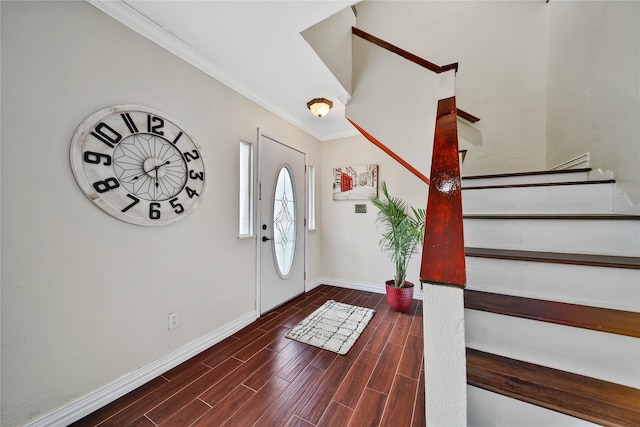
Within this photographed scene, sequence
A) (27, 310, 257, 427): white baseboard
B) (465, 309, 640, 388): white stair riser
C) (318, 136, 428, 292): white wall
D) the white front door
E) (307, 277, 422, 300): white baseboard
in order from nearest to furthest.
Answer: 1. (465, 309, 640, 388): white stair riser
2. (27, 310, 257, 427): white baseboard
3. the white front door
4. (318, 136, 428, 292): white wall
5. (307, 277, 422, 300): white baseboard

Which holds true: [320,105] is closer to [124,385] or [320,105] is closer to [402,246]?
[402,246]

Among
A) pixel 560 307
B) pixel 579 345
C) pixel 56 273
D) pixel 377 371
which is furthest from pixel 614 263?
pixel 56 273

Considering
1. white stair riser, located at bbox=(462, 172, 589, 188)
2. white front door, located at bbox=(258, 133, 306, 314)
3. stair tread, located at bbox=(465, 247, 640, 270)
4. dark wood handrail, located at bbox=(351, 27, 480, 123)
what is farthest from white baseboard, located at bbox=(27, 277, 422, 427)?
dark wood handrail, located at bbox=(351, 27, 480, 123)

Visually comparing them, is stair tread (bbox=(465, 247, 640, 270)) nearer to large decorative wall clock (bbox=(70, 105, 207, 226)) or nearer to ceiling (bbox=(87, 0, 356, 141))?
ceiling (bbox=(87, 0, 356, 141))

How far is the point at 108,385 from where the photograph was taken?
1.33 m

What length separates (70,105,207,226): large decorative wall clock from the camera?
1272 millimetres

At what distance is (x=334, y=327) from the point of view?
2.20 metres

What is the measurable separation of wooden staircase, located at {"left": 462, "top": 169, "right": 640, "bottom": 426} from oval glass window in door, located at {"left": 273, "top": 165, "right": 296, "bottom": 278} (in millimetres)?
1997

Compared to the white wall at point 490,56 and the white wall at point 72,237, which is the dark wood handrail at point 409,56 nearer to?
the white wall at point 490,56

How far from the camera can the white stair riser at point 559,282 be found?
0.93 metres

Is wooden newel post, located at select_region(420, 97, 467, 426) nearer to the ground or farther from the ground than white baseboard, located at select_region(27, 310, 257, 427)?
farther from the ground

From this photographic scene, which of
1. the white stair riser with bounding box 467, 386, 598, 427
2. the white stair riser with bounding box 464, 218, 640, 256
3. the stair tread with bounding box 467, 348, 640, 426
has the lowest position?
the white stair riser with bounding box 467, 386, 598, 427

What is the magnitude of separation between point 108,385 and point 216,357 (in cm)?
64

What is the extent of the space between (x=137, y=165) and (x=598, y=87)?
3.31 metres
